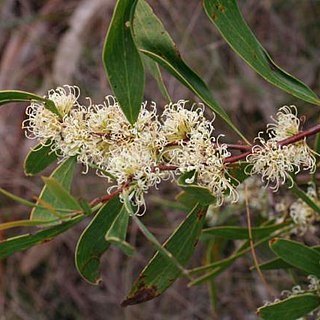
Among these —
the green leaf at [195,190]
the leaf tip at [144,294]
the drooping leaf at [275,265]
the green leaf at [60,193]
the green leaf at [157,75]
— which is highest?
the green leaf at [157,75]

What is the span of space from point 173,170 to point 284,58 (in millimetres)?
1933

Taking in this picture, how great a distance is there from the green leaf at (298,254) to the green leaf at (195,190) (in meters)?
0.25

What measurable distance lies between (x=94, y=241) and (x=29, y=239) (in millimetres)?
110

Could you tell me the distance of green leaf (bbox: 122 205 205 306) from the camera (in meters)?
1.12

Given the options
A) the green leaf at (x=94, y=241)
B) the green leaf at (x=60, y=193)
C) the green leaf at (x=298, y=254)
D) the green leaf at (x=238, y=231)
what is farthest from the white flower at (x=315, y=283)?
the green leaf at (x=60, y=193)

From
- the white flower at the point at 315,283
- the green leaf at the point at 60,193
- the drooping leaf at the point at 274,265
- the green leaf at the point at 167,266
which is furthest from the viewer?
the drooping leaf at the point at 274,265

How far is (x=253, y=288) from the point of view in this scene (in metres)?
2.59

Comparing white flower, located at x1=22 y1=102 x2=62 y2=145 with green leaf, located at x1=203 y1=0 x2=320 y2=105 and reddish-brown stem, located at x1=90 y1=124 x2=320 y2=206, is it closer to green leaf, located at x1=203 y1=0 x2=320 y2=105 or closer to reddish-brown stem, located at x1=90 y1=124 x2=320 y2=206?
reddish-brown stem, located at x1=90 y1=124 x2=320 y2=206

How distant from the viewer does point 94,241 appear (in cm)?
111

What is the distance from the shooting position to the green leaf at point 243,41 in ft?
3.53

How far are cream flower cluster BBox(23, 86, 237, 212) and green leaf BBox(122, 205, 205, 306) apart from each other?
102 millimetres

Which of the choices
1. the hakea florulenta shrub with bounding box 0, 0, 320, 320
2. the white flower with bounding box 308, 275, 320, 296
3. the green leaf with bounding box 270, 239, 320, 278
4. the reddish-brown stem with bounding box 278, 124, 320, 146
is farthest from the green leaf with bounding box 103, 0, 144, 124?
the white flower with bounding box 308, 275, 320, 296

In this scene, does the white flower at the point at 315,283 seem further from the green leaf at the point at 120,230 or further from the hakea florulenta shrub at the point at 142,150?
the green leaf at the point at 120,230

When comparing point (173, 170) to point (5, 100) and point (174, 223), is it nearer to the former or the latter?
point (5, 100)
